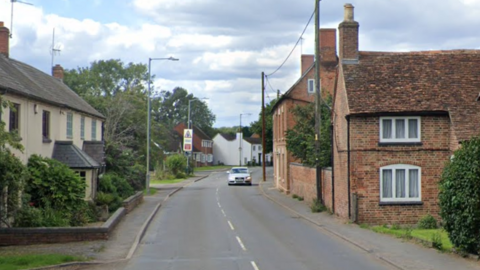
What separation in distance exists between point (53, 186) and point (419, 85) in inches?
601

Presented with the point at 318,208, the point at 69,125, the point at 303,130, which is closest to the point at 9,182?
the point at 69,125

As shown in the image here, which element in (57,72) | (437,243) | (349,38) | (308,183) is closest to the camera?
(437,243)

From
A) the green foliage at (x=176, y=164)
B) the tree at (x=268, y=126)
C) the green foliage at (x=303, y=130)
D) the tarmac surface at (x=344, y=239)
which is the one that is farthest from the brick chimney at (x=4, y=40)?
the tree at (x=268, y=126)

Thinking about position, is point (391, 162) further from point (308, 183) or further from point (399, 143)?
point (308, 183)

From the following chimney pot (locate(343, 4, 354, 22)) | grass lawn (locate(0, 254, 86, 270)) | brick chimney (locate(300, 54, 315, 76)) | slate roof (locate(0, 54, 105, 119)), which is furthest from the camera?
brick chimney (locate(300, 54, 315, 76))

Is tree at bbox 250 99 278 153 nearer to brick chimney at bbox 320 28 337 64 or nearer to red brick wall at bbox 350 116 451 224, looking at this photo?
brick chimney at bbox 320 28 337 64

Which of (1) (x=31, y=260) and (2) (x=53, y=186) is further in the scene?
(2) (x=53, y=186)

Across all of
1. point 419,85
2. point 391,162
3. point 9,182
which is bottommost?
point 9,182

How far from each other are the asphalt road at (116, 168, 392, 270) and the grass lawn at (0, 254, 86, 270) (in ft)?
4.49

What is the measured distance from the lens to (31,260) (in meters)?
14.6

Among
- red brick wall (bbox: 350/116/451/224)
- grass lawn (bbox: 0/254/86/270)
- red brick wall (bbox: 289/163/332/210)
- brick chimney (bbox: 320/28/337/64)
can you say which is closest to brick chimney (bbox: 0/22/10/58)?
grass lawn (bbox: 0/254/86/270)

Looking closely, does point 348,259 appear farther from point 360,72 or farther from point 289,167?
point 289,167

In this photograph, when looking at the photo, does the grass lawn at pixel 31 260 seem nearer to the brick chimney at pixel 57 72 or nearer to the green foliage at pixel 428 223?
the green foliage at pixel 428 223

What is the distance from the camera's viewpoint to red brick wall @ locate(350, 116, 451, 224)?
23984 mm
